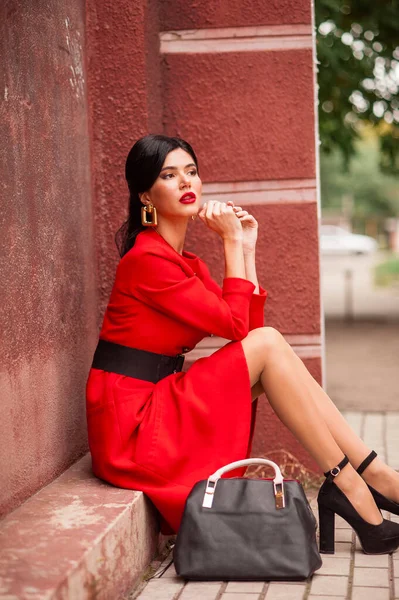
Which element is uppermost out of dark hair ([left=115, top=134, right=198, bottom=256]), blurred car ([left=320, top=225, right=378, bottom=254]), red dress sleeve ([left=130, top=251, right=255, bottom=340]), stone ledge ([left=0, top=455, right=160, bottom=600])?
dark hair ([left=115, top=134, right=198, bottom=256])

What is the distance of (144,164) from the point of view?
3.85 metres

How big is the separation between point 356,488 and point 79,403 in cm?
131

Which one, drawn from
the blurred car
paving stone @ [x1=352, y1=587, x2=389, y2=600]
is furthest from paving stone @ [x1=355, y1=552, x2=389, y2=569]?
the blurred car

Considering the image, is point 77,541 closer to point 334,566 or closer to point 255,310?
point 334,566

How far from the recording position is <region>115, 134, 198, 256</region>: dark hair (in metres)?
3.83

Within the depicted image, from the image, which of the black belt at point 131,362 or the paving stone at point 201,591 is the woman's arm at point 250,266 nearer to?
the black belt at point 131,362

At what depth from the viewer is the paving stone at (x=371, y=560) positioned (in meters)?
3.53

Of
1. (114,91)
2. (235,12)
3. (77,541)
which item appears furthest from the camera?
(235,12)

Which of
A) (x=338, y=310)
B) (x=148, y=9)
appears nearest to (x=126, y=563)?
(x=148, y=9)

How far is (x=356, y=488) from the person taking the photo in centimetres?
359

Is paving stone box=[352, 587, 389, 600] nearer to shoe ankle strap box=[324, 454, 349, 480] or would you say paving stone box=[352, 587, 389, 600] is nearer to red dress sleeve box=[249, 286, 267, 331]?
shoe ankle strap box=[324, 454, 349, 480]

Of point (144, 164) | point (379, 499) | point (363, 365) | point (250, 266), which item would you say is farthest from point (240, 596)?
point (363, 365)

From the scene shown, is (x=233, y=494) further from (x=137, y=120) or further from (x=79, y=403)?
(x=137, y=120)

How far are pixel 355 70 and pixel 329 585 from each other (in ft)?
27.4
